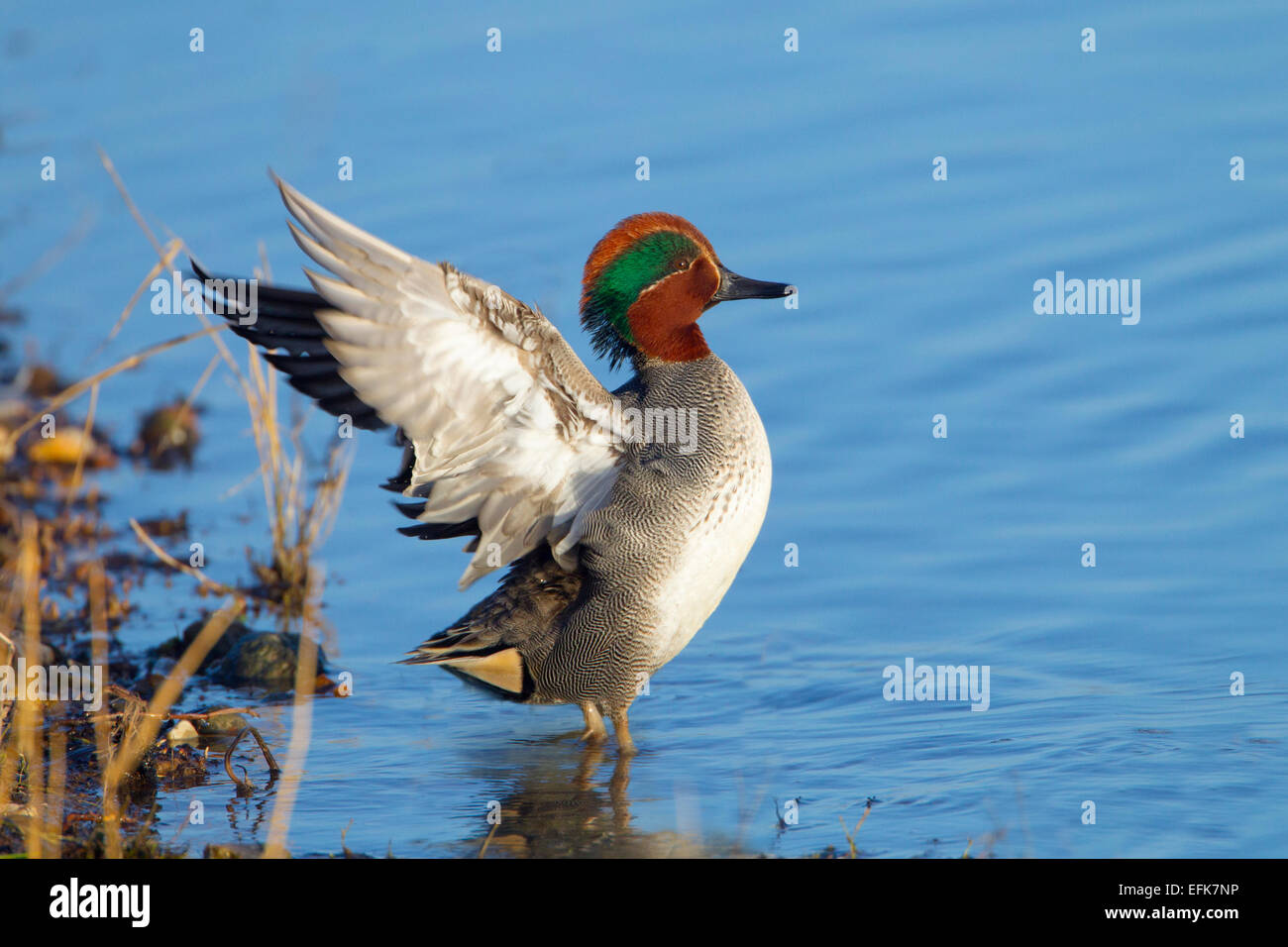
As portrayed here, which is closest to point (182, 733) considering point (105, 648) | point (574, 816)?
point (105, 648)

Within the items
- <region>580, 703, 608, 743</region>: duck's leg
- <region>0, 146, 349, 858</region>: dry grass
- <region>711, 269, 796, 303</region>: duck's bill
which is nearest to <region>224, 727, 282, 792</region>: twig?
<region>0, 146, 349, 858</region>: dry grass

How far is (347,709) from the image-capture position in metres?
5.81

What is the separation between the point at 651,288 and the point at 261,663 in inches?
80.9

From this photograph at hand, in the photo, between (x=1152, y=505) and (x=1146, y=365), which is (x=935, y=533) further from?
(x=1146, y=365)

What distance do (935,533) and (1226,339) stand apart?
2.01m

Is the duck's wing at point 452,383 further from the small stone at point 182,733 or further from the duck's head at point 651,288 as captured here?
the small stone at point 182,733

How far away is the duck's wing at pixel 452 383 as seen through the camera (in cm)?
442

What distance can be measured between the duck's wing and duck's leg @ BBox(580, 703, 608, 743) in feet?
2.07

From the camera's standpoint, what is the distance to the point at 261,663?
235 inches

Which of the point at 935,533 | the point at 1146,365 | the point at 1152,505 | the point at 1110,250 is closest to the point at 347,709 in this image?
the point at 935,533

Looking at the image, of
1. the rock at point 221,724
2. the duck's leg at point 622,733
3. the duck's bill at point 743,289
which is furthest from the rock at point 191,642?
the duck's bill at point 743,289

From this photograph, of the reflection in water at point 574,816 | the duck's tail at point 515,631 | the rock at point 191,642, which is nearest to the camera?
the reflection in water at point 574,816
